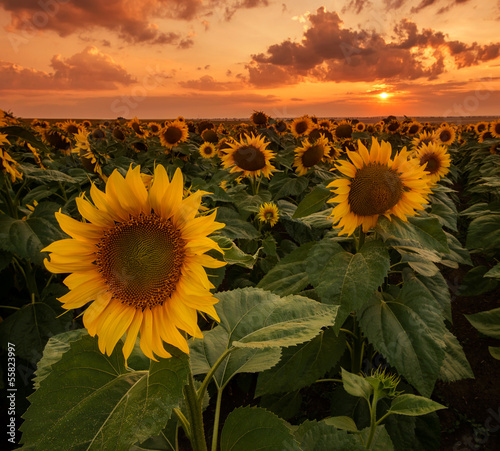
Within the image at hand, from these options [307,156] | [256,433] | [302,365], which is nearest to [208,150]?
[307,156]

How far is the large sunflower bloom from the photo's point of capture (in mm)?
1063

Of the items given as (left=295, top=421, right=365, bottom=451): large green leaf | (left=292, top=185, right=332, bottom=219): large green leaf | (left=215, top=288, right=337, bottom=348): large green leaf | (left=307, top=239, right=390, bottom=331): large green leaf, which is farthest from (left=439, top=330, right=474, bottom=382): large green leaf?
(left=215, top=288, right=337, bottom=348): large green leaf

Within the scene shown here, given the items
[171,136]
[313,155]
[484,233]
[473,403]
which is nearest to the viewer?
[473,403]

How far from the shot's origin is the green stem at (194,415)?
43.1 inches

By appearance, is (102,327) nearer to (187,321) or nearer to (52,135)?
(187,321)

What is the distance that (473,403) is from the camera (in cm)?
341

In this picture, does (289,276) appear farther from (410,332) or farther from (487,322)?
(487,322)

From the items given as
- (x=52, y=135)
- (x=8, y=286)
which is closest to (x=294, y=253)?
(x=8, y=286)

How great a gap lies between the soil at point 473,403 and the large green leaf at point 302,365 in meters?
1.46

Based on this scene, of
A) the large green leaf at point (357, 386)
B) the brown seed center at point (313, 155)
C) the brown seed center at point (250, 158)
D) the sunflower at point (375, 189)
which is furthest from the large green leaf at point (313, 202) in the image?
the brown seed center at point (313, 155)

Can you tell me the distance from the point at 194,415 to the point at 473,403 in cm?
339

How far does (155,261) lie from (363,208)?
1617mm

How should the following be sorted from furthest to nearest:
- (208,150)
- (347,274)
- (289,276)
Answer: (208,150)
(289,276)
(347,274)

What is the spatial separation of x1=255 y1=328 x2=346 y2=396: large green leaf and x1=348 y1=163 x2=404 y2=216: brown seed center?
3.01ft
